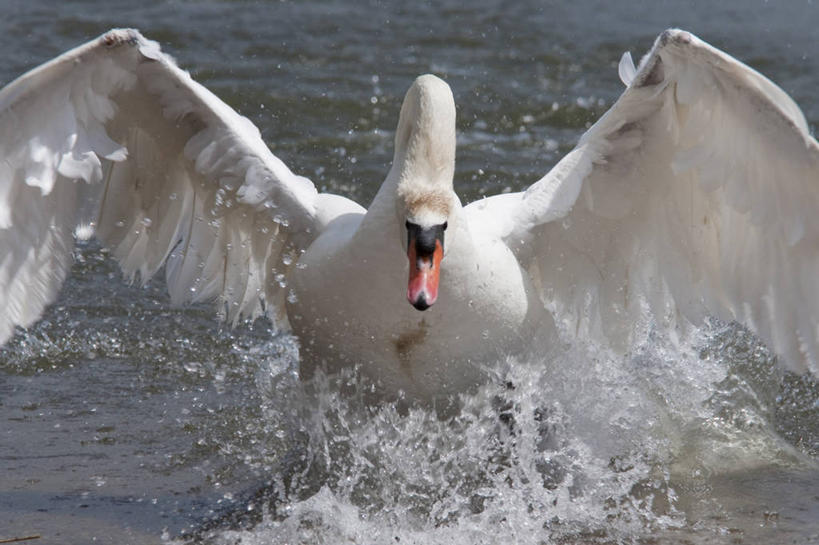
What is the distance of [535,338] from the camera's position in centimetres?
545

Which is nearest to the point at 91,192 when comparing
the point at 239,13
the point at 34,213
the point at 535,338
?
the point at 34,213

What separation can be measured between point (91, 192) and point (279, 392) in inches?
49.7

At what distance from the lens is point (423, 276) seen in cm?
448

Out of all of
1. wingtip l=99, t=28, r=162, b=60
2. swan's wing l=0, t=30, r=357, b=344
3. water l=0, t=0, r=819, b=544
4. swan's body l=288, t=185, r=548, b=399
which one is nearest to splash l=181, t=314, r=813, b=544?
water l=0, t=0, r=819, b=544

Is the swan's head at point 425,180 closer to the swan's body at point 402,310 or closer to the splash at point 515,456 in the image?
the swan's body at point 402,310

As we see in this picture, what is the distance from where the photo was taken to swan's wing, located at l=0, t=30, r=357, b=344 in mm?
4879

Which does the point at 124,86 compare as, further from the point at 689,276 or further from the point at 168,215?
the point at 689,276

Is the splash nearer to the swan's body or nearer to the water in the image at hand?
the water

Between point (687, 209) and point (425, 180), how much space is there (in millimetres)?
1264

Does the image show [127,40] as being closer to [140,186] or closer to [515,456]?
[140,186]

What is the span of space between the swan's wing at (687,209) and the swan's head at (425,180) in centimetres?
63

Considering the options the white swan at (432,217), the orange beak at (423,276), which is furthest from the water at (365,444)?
the orange beak at (423,276)

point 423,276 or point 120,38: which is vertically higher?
point 120,38

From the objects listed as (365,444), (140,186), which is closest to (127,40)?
(140,186)
